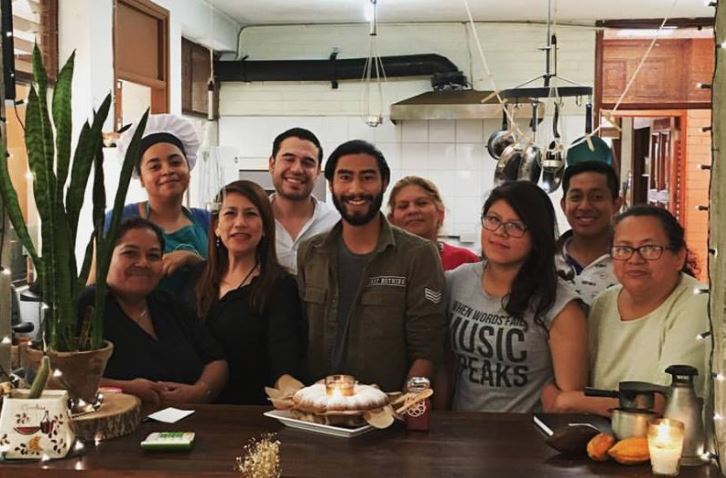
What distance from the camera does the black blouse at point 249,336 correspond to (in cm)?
246

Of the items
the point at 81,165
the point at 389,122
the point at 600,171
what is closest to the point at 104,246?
the point at 81,165

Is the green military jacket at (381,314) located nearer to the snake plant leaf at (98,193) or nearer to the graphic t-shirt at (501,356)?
the graphic t-shirt at (501,356)

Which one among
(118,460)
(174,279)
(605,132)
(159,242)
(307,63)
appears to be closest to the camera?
(118,460)

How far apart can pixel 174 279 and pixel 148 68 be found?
275 cm

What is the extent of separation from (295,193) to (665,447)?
187 cm

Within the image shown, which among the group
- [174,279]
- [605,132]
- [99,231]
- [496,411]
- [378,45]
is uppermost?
[378,45]

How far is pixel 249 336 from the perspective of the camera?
2461 millimetres

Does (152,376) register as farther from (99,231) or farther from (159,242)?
(99,231)

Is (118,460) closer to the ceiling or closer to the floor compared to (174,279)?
closer to the floor

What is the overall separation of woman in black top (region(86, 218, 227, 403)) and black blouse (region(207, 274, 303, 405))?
7 cm

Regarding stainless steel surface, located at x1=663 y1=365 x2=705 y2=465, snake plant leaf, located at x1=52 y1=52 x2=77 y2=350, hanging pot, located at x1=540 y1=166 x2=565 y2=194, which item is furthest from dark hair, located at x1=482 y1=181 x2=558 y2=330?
hanging pot, located at x1=540 y1=166 x2=565 y2=194

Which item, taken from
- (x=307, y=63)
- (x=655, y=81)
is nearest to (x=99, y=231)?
(x=307, y=63)

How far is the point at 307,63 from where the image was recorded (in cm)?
678

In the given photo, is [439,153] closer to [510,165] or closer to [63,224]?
[510,165]
